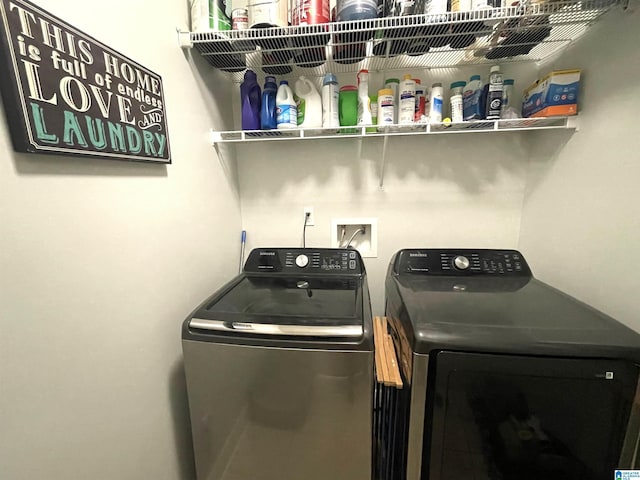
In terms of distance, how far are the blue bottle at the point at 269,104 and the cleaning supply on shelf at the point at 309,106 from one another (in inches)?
4.7

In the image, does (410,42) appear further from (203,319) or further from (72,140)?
(203,319)

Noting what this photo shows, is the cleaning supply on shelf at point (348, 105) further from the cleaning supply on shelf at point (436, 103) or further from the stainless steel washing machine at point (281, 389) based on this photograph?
the stainless steel washing machine at point (281, 389)

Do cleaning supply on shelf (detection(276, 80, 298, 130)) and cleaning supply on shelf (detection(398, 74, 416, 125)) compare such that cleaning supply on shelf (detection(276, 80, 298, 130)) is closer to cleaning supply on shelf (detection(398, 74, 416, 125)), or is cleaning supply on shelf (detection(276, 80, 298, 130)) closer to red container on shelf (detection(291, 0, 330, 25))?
red container on shelf (detection(291, 0, 330, 25))

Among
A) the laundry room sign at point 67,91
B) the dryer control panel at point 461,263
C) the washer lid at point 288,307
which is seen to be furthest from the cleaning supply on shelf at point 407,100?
the laundry room sign at point 67,91

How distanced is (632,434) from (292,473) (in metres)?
1.03

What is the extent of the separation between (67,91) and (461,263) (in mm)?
1473

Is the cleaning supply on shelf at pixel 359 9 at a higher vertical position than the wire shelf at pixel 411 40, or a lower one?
higher

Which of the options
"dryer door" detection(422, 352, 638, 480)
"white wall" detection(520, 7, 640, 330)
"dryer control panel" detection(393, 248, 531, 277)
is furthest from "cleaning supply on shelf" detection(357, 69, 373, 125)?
"dryer door" detection(422, 352, 638, 480)

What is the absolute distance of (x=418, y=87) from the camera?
1.33 m

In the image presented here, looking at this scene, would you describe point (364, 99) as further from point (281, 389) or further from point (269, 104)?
point (281, 389)

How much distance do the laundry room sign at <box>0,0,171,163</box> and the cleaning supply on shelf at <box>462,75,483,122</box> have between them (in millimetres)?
1315

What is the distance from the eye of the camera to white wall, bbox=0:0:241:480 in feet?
1.89

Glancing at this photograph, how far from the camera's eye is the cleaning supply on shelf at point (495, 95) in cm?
122

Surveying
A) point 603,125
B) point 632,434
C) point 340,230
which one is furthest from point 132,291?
point 603,125
